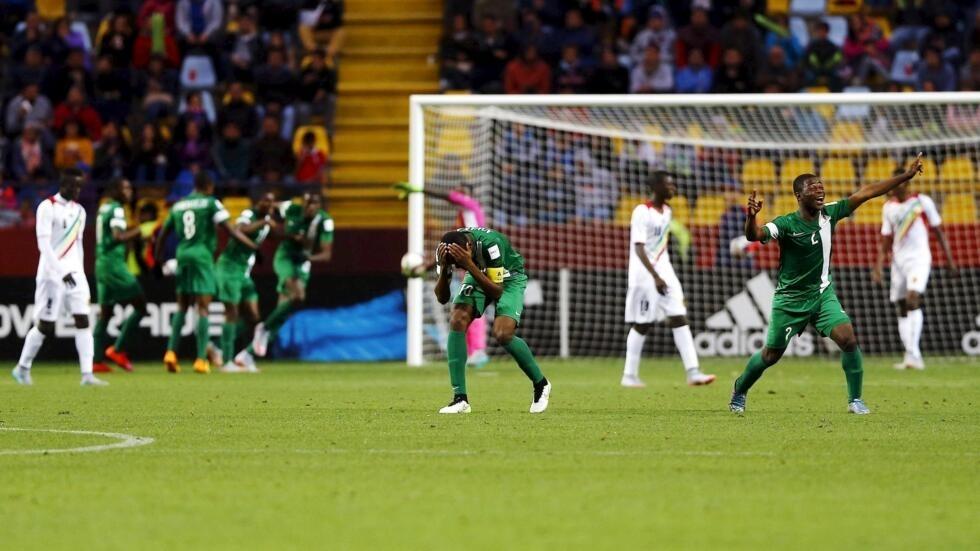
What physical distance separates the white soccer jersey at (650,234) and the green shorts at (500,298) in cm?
407

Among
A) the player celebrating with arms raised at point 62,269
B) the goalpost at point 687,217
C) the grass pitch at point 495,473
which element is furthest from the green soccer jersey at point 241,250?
the grass pitch at point 495,473

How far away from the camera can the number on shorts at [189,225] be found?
2017 cm

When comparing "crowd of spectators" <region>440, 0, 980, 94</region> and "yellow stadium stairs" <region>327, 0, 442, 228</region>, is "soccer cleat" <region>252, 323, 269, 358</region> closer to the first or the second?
"yellow stadium stairs" <region>327, 0, 442, 228</region>

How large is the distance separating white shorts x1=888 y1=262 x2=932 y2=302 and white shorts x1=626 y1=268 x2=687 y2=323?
14.7 feet

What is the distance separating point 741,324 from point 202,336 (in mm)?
7295

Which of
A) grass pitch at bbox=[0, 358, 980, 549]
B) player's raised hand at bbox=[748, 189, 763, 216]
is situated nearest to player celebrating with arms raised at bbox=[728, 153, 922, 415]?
grass pitch at bbox=[0, 358, 980, 549]

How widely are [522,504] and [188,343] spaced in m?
16.0

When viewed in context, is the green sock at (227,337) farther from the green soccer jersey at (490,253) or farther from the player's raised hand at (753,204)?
the player's raised hand at (753,204)

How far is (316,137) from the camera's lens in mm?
25969

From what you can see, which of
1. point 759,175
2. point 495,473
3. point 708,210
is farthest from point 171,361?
point 495,473

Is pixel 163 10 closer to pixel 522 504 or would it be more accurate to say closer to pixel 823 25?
pixel 823 25

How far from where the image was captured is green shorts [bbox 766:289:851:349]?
40.7 feet

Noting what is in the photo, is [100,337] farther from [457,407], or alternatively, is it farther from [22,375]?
[457,407]

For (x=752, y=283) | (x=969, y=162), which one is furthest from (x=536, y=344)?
(x=969, y=162)
